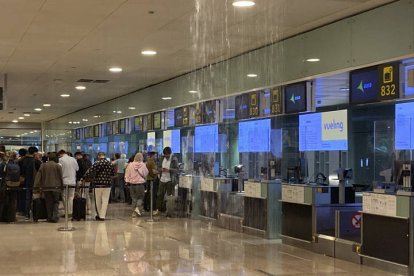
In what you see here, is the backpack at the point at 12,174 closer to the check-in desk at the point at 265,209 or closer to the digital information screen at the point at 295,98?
the check-in desk at the point at 265,209

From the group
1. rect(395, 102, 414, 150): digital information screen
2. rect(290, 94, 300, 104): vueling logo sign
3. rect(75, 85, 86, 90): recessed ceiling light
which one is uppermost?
rect(75, 85, 86, 90): recessed ceiling light

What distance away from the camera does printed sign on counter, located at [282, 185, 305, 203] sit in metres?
8.95

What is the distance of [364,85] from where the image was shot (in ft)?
25.0

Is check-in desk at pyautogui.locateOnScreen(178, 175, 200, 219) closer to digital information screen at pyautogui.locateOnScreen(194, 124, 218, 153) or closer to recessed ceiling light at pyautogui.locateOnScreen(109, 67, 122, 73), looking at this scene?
digital information screen at pyautogui.locateOnScreen(194, 124, 218, 153)

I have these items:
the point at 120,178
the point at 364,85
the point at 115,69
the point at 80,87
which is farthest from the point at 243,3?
the point at 120,178

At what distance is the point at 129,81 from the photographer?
1523cm

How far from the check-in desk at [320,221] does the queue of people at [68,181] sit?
455 centimetres

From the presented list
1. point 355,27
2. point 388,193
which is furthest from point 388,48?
point 388,193

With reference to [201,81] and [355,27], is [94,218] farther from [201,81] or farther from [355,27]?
[355,27]

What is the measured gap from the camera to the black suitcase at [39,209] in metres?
12.4

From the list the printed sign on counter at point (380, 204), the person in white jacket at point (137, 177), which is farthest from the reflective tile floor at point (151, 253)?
the person in white jacket at point (137, 177)

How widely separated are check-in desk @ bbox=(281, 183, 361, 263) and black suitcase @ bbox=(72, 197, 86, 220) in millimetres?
4954

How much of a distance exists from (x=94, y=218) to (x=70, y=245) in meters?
4.24

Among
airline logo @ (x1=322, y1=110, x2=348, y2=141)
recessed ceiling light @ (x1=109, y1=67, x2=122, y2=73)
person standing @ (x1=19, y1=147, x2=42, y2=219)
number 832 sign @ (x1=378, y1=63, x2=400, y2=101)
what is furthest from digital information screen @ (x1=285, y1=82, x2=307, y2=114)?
person standing @ (x1=19, y1=147, x2=42, y2=219)
